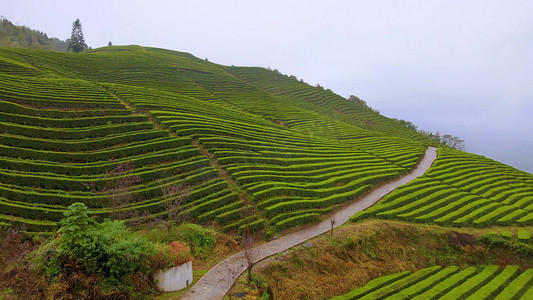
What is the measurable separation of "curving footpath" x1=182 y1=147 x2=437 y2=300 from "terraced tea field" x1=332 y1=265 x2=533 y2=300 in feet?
15.0

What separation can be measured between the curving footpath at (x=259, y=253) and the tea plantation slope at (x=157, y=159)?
40.6 inches

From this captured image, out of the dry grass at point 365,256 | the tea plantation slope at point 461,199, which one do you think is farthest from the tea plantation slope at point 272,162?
the dry grass at point 365,256

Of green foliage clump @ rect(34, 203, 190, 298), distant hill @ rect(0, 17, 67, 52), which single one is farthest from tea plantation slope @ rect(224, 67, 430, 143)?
distant hill @ rect(0, 17, 67, 52)

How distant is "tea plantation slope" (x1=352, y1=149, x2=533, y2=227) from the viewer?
77.3 ft

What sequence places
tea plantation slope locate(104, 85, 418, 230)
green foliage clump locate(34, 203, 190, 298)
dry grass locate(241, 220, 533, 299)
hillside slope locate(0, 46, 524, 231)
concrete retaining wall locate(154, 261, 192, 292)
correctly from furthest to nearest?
tea plantation slope locate(104, 85, 418, 230), hillside slope locate(0, 46, 524, 231), dry grass locate(241, 220, 533, 299), concrete retaining wall locate(154, 261, 192, 292), green foliage clump locate(34, 203, 190, 298)

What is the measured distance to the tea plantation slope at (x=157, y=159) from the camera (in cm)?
1809

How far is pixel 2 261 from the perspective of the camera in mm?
11156

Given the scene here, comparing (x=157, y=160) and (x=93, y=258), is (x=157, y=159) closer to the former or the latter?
(x=157, y=160)

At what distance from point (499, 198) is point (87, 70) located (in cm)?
6365

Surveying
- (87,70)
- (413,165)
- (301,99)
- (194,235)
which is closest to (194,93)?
(87,70)

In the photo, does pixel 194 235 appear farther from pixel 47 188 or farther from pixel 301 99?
pixel 301 99

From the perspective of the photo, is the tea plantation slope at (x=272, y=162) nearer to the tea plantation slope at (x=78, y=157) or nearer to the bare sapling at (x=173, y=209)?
the bare sapling at (x=173, y=209)

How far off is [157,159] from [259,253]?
11.6 metres

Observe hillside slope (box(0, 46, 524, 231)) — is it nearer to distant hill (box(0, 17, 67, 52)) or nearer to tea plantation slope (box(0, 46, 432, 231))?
tea plantation slope (box(0, 46, 432, 231))
